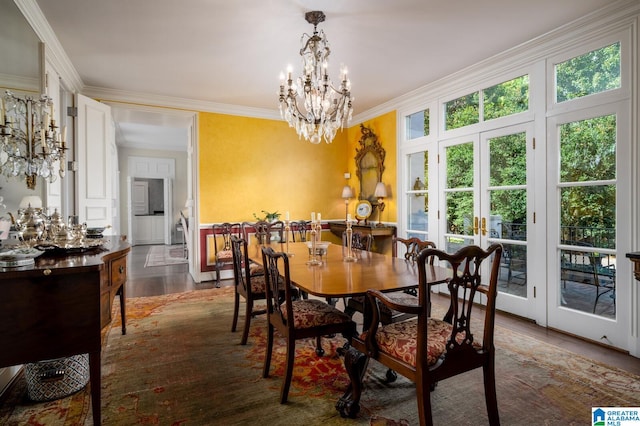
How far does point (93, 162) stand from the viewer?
406 cm

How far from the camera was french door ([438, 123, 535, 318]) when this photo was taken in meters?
3.50

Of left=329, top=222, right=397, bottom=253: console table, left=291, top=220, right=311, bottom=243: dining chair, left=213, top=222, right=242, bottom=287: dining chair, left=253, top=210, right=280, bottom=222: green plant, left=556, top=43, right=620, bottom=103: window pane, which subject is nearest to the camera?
left=556, top=43, right=620, bottom=103: window pane

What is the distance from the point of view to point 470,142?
4.08 m

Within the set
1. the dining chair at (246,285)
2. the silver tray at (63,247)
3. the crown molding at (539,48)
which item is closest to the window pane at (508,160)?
the crown molding at (539,48)

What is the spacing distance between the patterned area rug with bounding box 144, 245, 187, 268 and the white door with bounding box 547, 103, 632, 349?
21.0 feet

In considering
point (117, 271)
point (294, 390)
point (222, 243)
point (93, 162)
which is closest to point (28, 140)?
point (117, 271)

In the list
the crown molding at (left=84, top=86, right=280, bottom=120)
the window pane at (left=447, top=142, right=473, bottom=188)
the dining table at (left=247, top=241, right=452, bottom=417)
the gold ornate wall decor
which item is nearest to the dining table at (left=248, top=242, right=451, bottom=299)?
the dining table at (left=247, top=241, right=452, bottom=417)

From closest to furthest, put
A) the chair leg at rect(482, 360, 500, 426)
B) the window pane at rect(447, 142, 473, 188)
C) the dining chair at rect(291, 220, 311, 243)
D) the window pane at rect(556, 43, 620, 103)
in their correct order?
the chair leg at rect(482, 360, 500, 426) < the window pane at rect(556, 43, 620, 103) < the window pane at rect(447, 142, 473, 188) < the dining chair at rect(291, 220, 311, 243)

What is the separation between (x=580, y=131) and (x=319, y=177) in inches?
152

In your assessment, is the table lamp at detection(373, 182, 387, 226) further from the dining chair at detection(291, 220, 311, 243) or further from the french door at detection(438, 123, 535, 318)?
the dining chair at detection(291, 220, 311, 243)

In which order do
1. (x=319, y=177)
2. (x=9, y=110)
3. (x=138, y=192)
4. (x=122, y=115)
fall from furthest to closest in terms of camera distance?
(x=138, y=192) < (x=319, y=177) < (x=122, y=115) < (x=9, y=110)

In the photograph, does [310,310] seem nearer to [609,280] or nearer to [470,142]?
[609,280]

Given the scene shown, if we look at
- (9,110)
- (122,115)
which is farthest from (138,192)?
(9,110)

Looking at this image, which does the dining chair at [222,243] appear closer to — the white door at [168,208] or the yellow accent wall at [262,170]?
the yellow accent wall at [262,170]
